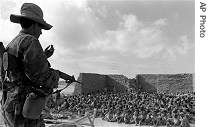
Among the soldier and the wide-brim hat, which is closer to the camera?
the soldier

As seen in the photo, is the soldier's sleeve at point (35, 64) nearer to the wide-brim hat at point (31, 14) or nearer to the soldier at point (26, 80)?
the soldier at point (26, 80)

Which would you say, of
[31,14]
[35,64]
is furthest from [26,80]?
[31,14]

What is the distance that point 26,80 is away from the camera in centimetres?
222

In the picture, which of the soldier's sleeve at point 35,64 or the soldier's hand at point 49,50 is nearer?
the soldier's sleeve at point 35,64

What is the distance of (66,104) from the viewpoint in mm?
15516

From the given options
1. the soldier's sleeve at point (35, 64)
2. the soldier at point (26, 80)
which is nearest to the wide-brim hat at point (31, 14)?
the soldier at point (26, 80)

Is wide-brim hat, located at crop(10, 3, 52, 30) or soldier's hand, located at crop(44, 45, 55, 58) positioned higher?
wide-brim hat, located at crop(10, 3, 52, 30)

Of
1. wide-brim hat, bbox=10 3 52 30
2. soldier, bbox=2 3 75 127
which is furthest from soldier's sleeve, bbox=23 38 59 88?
wide-brim hat, bbox=10 3 52 30

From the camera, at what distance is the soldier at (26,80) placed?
212 centimetres

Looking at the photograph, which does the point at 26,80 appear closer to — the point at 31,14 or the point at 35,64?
the point at 35,64

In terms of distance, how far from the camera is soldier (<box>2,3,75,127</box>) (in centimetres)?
212

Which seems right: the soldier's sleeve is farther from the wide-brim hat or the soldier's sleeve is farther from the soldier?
the wide-brim hat

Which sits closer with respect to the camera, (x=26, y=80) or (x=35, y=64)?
(x=35, y=64)
